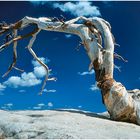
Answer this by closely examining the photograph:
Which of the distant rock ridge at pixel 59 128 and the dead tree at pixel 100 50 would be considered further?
the dead tree at pixel 100 50

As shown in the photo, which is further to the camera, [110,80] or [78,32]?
[78,32]

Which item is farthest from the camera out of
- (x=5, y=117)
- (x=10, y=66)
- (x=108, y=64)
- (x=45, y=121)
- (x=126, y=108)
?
(x=10, y=66)

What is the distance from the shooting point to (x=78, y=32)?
1196cm

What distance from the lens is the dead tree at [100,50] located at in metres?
10.6

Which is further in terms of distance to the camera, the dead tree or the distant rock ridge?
the dead tree

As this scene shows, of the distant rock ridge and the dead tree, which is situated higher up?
the dead tree

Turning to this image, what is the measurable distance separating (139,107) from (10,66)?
16.7ft

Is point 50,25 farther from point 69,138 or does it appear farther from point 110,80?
point 69,138

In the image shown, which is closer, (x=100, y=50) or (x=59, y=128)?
(x=59, y=128)

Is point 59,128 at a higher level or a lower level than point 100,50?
lower

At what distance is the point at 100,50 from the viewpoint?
11.7m

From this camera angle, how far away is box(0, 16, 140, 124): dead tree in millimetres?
10578

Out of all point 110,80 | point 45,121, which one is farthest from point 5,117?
point 110,80

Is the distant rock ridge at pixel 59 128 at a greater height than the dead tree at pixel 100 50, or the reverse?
the dead tree at pixel 100 50
